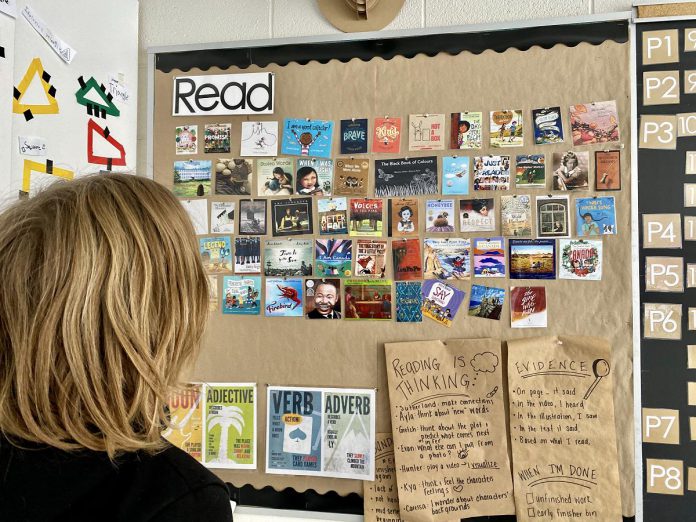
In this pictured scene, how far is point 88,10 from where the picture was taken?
1.38 m

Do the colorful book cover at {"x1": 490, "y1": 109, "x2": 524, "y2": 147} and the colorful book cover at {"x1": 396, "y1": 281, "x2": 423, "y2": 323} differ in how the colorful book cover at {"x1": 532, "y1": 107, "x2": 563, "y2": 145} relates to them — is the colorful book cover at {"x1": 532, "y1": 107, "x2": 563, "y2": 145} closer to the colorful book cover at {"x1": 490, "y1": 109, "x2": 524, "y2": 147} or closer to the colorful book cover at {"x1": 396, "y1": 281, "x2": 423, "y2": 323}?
the colorful book cover at {"x1": 490, "y1": 109, "x2": 524, "y2": 147}

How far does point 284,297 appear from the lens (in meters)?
1.43

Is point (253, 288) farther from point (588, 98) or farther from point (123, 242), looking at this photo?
point (588, 98)

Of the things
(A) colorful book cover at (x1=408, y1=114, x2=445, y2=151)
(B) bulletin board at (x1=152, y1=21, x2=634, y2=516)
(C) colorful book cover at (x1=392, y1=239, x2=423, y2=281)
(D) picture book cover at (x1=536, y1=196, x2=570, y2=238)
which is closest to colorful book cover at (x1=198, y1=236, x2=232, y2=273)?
(B) bulletin board at (x1=152, y1=21, x2=634, y2=516)

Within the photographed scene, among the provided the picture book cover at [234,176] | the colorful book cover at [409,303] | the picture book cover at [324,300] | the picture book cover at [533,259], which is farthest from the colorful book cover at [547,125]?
the picture book cover at [234,176]

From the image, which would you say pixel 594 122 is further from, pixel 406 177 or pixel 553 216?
pixel 406 177

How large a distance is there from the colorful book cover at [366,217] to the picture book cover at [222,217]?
0.32 metres

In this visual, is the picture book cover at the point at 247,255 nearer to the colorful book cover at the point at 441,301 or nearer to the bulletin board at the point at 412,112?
the bulletin board at the point at 412,112

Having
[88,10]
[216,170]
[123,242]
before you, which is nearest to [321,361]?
[216,170]

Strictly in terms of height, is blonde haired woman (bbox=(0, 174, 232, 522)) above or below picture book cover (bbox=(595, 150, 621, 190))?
below

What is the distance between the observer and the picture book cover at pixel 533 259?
1.32 m

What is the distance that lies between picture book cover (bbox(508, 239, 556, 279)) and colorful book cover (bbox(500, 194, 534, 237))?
0.02 metres

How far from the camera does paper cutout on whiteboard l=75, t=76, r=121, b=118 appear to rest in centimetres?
135

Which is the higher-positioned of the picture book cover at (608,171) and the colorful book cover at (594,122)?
the colorful book cover at (594,122)
